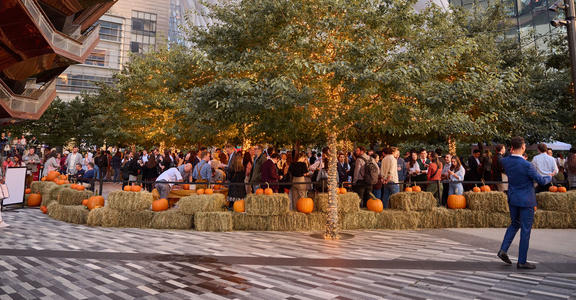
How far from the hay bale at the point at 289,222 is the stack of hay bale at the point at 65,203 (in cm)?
578

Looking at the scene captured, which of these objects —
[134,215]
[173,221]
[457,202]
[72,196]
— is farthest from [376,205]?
[72,196]

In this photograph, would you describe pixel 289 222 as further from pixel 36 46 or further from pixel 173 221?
pixel 36 46

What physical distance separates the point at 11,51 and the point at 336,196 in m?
26.7

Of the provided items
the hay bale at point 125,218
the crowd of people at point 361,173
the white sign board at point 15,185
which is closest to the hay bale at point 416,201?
the crowd of people at point 361,173

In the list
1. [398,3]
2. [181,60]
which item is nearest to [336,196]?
[398,3]

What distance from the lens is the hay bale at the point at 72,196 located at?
36.1 feet

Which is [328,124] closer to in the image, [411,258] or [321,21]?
[321,21]

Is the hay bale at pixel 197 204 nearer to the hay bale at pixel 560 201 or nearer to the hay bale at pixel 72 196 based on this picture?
the hay bale at pixel 72 196

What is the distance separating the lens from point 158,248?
711cm

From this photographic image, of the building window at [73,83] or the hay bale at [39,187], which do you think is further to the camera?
the building window at [73,83]

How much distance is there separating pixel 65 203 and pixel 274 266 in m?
8.94

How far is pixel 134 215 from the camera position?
965 centimetres

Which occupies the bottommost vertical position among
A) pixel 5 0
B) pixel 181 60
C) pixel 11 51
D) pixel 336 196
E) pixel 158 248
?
pixel 158 248

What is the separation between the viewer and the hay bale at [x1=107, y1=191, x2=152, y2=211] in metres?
9.52
